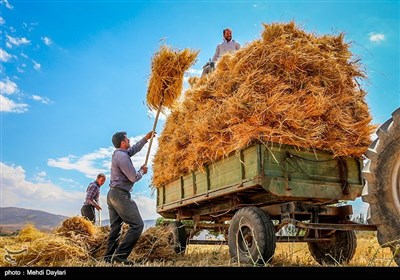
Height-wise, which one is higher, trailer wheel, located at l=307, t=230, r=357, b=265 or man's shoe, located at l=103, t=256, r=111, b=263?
trailer wheel, located at l=307, t=230, r=357, b=265

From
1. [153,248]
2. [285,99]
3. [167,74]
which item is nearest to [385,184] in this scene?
[285,99]

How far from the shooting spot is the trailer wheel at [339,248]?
6211 millimetres

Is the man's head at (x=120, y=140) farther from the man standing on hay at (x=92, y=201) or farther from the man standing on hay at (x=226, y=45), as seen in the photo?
the man standing on hay at (x=92, y=201)

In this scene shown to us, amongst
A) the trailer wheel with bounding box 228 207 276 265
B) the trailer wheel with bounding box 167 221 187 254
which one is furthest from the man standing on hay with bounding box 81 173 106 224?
the trailer wheel with bounding box 228 207 276 265

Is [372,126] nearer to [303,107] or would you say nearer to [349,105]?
[349,105]

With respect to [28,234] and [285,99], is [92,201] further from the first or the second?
[285,99]

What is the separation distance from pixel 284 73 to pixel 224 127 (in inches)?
43.6

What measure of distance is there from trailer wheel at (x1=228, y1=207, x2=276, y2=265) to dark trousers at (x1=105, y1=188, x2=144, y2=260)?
152cm

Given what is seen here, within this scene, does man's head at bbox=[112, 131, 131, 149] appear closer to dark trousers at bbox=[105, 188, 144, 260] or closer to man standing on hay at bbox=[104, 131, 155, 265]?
man standing on hay at bbox=[104, 131, 155, 265]

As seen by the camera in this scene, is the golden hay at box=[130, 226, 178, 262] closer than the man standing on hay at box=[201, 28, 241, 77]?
Yes

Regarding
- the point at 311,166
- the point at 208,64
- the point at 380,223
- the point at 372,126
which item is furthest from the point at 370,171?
the point at 208,64

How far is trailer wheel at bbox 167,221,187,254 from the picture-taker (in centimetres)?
791

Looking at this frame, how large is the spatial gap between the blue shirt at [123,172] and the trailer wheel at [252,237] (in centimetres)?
177

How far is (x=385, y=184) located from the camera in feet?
13.2
